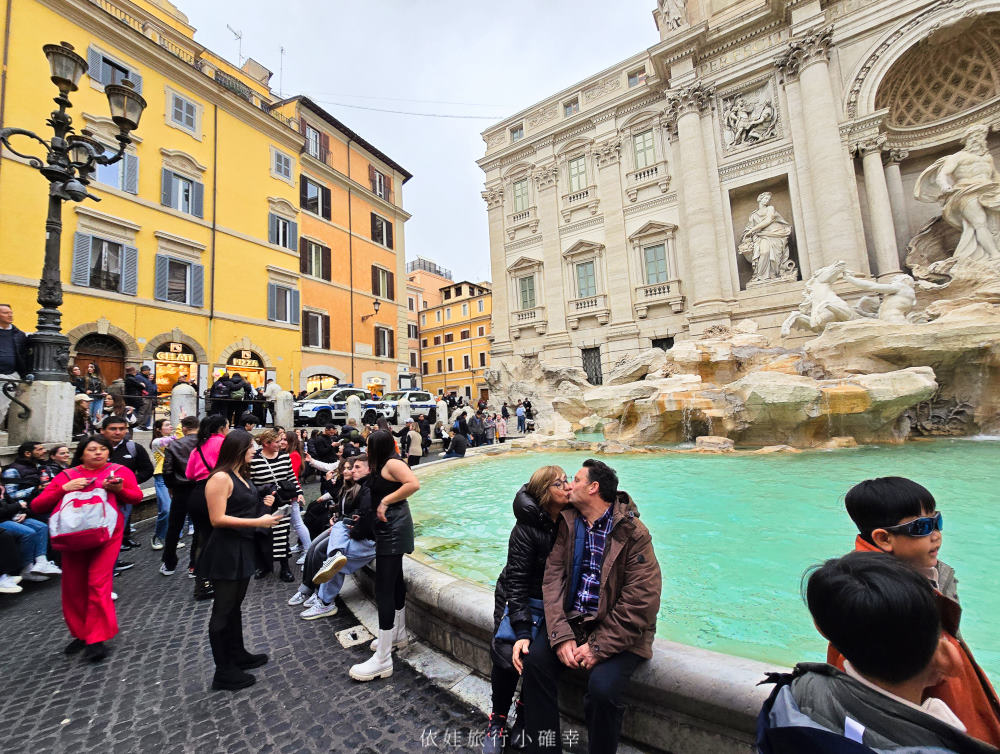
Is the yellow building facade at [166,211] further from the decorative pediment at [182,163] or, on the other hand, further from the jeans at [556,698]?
the jeans at [556,698]

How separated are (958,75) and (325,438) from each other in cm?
2529

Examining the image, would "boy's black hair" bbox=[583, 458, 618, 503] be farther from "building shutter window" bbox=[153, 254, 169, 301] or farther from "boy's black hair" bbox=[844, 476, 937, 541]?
"building shutter window" bbox=[153, 254, 169, 301]

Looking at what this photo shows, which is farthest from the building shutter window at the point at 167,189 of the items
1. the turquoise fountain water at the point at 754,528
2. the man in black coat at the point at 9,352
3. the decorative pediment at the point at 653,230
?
the decorative pediment at the point at 653,230

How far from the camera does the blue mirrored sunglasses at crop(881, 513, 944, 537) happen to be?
4.57 ft

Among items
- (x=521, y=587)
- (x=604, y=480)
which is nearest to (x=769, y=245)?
(x=604, y=480)

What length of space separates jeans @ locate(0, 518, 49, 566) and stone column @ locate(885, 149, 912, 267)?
24.2m

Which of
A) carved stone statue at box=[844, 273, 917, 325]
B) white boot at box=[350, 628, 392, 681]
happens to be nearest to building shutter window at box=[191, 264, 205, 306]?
white boot at box=[350, 628, 392, 681]

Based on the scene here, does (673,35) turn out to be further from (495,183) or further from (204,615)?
(204,615)

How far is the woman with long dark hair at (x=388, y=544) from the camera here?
2719 mm

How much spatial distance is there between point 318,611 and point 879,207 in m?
21.3

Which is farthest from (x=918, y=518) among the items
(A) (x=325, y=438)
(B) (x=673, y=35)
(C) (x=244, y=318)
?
(B) (x=673, y=35)

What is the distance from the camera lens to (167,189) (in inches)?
647

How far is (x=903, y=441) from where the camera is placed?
910cm

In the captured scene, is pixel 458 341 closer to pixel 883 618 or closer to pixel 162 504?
pixel 162 504
